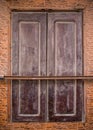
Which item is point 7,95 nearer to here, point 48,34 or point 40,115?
point 40,115

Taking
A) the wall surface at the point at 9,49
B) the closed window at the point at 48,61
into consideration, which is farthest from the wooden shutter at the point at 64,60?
the wall surface at the point at 9,49

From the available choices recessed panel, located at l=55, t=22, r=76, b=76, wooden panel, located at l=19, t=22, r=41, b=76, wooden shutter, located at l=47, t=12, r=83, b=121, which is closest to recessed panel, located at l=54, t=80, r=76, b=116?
wooden shutter, located at l=47, t=12, r=83, b=121

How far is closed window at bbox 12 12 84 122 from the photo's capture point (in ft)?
24.3

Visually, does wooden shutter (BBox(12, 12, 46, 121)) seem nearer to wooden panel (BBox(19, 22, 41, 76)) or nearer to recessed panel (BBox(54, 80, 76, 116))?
wooden panel (BBox(19, 22, 41, 76))

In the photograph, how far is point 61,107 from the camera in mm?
7441

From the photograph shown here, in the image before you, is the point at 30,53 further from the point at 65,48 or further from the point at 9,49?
the point at 65,48

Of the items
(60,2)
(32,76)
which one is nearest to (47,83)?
(32,76)

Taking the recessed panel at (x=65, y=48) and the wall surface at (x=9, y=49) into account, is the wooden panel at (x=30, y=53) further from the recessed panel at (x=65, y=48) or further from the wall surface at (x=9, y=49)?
the recessed panel at (x=65, y=48)

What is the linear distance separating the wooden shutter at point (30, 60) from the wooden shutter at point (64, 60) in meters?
0.12

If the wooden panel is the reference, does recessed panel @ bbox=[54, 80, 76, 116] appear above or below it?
below

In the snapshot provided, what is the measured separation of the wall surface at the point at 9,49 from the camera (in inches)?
290

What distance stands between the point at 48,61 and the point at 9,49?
702mm

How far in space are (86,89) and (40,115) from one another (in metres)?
0.91

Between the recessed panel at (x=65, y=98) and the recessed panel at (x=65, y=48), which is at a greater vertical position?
the recessed panel at (x=65, y=48)
